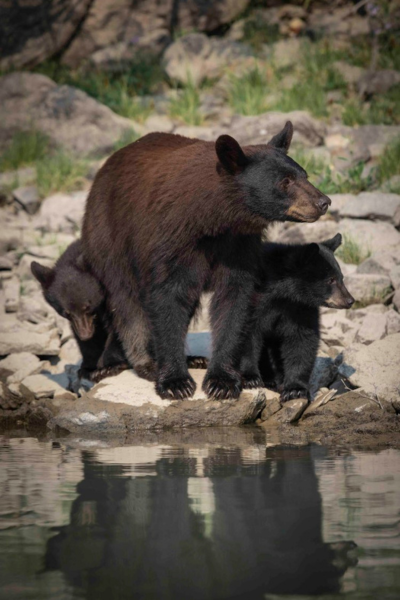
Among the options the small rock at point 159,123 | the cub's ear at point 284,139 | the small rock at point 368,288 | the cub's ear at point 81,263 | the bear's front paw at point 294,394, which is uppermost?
the small rock at point 159,123

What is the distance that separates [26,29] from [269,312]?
10.3 m

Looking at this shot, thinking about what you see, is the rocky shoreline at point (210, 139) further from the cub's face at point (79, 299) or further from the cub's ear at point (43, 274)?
the cub's ear at point (43, 274)

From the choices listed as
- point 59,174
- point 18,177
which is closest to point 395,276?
point 59,174

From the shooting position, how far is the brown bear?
220 inches

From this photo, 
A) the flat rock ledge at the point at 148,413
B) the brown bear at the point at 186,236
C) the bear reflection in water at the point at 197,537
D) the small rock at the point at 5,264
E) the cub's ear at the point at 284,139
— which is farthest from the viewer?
the small rock at the point at 5,264

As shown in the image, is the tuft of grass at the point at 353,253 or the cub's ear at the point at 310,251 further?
the tuft of grass at the point at 353,253

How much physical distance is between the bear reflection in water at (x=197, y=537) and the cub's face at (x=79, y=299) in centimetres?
230

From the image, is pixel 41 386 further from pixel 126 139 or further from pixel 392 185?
pixel 126 139

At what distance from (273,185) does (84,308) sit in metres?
1.82

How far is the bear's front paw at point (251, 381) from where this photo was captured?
622 cm

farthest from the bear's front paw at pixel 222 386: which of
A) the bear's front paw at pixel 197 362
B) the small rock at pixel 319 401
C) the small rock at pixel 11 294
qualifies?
the small rock at pixel 11 294

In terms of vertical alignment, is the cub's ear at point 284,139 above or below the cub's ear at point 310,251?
above

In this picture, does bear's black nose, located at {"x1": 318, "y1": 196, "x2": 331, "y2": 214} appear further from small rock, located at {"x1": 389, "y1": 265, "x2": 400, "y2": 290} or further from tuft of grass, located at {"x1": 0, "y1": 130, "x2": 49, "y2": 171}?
tuft of grass, located at {"x1": 0, "y1": 130, "x2": 49, "y2": 171}

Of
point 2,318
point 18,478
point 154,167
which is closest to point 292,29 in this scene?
point 2,318
